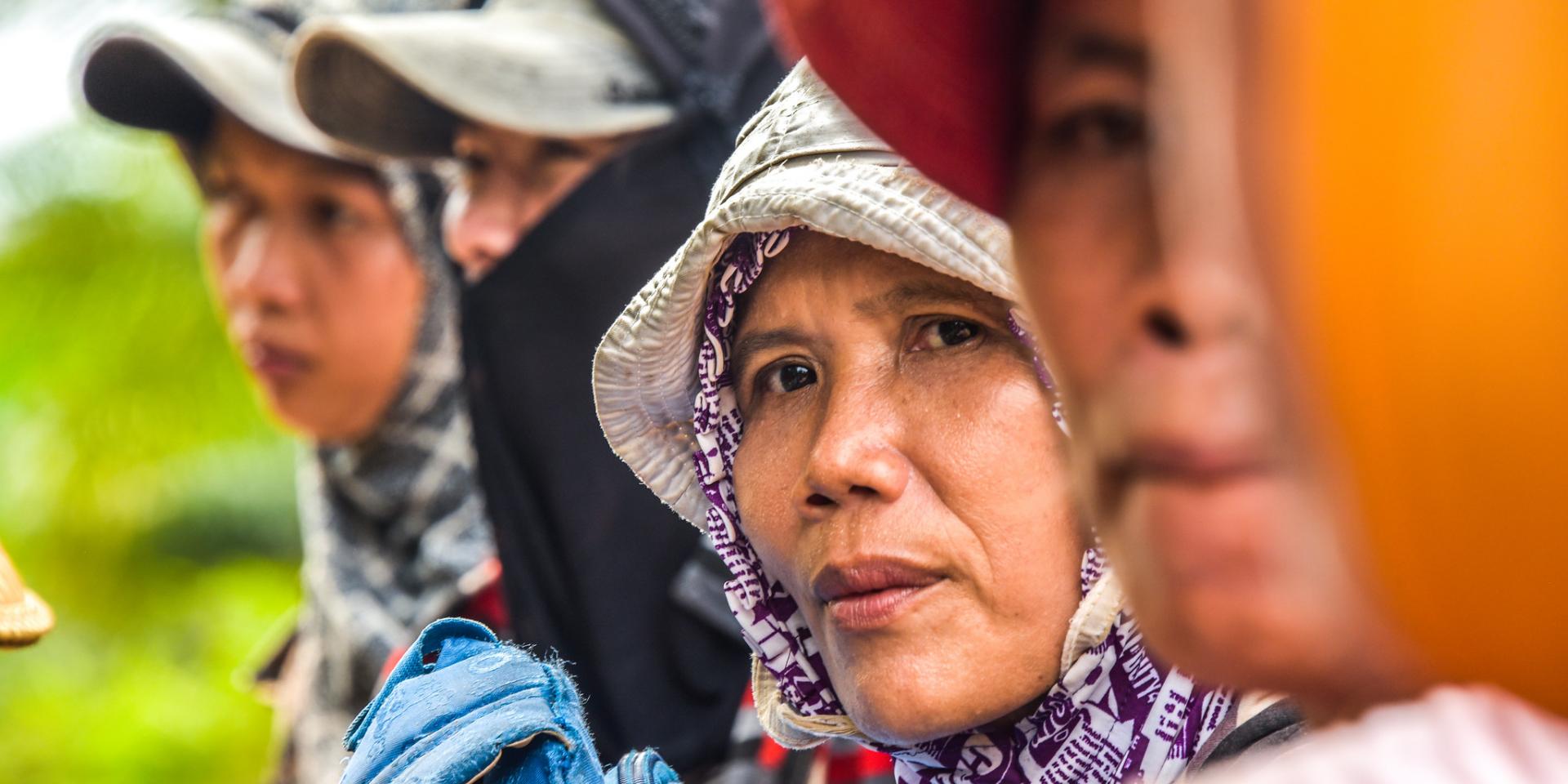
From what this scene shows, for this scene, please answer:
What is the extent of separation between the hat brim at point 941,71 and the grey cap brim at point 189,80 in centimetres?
242

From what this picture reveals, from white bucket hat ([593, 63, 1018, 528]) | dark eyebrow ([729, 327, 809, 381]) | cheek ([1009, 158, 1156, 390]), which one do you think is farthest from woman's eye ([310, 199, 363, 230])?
cheek ([1009, 158, 1156, 390])

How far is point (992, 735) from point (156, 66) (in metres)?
2.51

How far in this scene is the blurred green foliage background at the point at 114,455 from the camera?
6.20 m

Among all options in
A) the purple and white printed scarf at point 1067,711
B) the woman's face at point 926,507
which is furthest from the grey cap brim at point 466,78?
the woman's face at point 926,507

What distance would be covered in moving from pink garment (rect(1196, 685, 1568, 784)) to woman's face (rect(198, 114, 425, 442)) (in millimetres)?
2617

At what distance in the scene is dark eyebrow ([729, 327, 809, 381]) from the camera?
134cm

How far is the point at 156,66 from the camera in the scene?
319cm

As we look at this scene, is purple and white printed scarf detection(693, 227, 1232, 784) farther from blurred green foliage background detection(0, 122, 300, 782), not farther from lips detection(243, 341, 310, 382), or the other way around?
blurred green foliage background detection(0, 122, 300, 782)

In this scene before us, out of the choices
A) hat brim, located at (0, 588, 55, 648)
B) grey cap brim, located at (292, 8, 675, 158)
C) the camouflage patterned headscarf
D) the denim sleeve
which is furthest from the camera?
the camouflage patterned headscarf

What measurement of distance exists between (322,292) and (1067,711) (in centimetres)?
205

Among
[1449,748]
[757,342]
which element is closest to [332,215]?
[757,342]

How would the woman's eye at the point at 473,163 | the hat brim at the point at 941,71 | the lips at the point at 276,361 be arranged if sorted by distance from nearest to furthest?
1. the hat brim at the point at 941,71
2. the woman's eye at the point at 473,163
3. the lips at the point at 276,361

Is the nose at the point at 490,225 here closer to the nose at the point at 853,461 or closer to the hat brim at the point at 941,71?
the nose at the point at 853,461

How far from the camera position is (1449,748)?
0.52m
